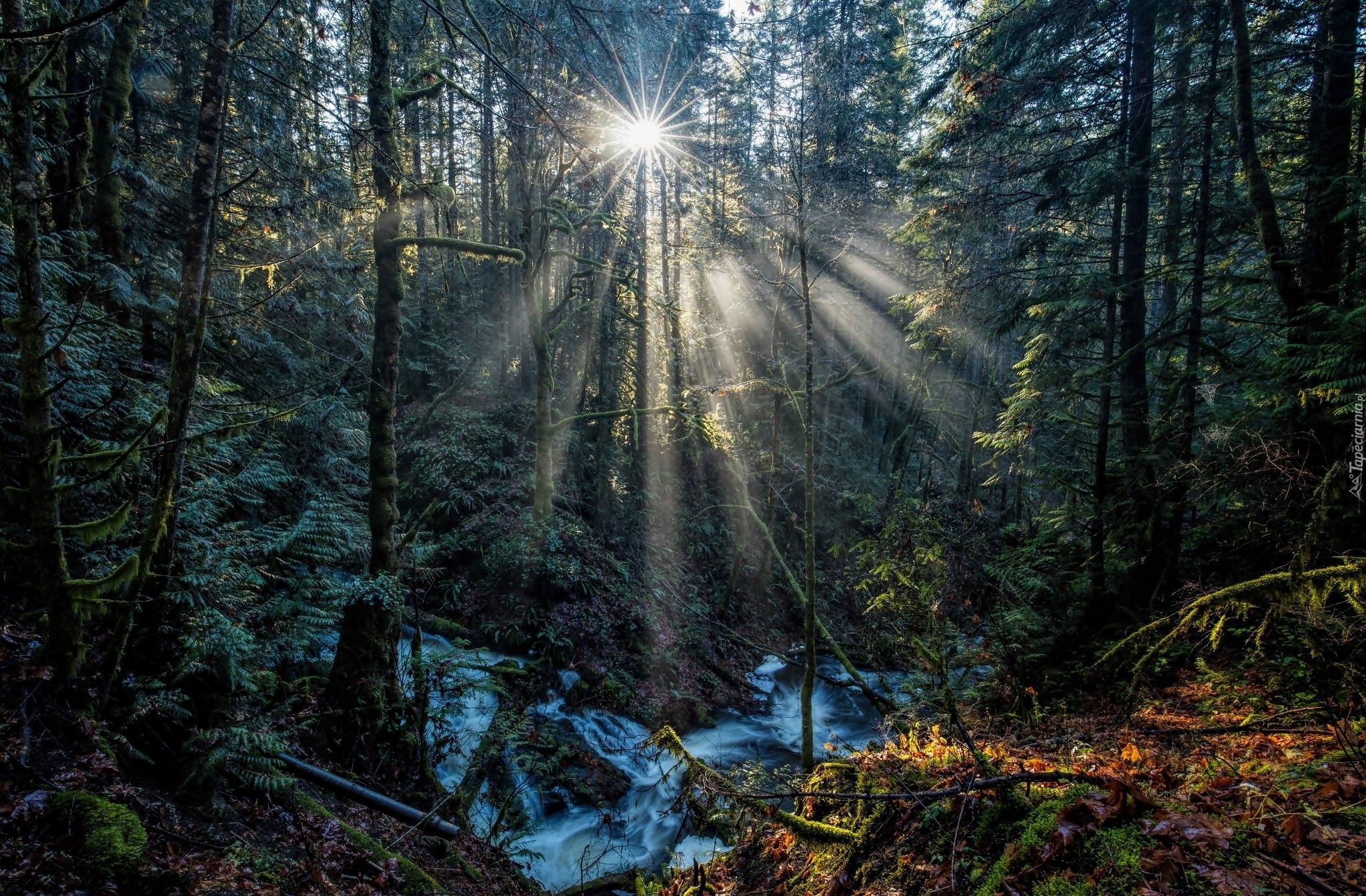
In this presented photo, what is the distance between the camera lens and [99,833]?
2984 millimetres

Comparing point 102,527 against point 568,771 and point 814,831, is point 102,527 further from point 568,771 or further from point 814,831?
point 568,771

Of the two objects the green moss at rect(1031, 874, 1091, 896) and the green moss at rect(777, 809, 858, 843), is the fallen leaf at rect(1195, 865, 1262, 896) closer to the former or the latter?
the green moss at rect(1031, 874, 1091, 896)

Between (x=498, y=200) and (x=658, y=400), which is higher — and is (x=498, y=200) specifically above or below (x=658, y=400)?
above

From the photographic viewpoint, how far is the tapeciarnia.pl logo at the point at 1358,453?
4.29 m

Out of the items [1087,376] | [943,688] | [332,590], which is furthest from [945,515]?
[332,590]

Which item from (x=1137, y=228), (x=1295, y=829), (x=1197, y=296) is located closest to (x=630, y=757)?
(x=1295, y=829)

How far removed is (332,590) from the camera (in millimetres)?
6527

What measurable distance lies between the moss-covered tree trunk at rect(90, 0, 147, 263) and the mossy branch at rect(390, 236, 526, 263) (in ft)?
14.3

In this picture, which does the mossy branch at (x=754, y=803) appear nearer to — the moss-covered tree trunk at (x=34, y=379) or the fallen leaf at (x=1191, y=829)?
the fallen leaf at (x=1191, y=829)

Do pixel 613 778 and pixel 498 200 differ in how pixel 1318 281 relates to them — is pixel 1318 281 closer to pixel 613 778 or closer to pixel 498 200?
pixel 613 778

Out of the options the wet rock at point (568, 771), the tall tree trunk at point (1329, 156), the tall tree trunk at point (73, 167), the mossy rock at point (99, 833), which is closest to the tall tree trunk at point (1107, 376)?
the tall tree trunk at point (1329, 156)

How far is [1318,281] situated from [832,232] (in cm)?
580

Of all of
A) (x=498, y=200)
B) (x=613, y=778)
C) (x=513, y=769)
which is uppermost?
(x=498, y=200)

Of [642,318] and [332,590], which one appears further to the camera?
[642,318]
